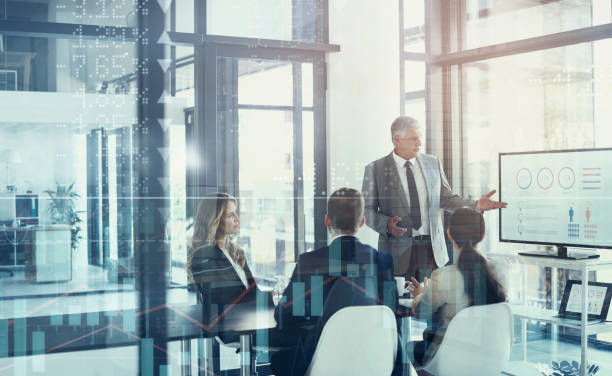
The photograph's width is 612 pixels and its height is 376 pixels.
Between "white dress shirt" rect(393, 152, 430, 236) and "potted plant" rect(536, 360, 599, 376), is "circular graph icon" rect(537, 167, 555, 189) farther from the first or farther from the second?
"potted plant" rect(536, 360, 599, 376)

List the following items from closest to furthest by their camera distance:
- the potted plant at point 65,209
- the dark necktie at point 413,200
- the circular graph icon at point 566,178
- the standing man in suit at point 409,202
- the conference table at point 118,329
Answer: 1. the potted plant at point 65,209
2. the conference table at point 118,329
3. the standing man in suit at point 409,202
4. the dark necktie at point 413,200
5. the circular graph icon at point 566,178

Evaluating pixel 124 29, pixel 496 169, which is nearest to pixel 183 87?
pixel 124 29

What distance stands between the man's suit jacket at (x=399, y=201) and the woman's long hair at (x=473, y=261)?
2.6 inches

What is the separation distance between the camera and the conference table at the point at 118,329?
2.16 metres

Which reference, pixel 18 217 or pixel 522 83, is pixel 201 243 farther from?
pixel 522 83

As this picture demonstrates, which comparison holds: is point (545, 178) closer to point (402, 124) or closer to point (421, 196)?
point (421, 196)

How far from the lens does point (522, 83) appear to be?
3.02 meters

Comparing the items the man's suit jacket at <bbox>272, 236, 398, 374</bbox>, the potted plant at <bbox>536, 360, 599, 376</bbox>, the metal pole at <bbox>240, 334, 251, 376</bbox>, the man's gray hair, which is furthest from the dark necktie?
the potted plant at <bbox>536, 360, 599, 376</bbox>

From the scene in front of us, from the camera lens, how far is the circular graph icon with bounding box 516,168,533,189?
305cm

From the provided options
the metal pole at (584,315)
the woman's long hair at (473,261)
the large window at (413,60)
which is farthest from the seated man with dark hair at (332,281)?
the metal pole at (584,315)

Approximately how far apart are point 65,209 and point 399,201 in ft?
4.64

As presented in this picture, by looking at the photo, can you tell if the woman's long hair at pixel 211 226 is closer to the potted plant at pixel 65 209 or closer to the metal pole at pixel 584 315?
the potted plant at pixel 65 209

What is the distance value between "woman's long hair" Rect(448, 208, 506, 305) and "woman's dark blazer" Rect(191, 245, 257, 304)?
0.93 metres

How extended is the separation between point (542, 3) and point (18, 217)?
2.49 meters
